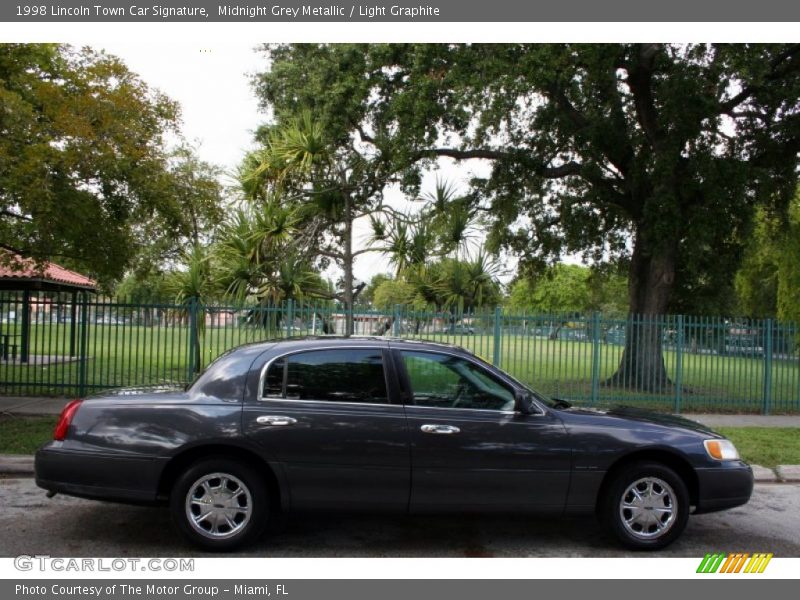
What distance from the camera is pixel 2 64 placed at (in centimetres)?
1027

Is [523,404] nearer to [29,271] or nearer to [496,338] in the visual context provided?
[496,338]

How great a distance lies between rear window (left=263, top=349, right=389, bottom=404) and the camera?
17.8 feet

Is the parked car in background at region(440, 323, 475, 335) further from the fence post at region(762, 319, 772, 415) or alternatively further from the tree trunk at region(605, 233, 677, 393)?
the fence post at region(762, 319, 772, 415)

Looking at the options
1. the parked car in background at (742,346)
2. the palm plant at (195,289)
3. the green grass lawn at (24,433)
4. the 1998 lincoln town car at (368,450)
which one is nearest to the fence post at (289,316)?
the palm plant at (195,289)

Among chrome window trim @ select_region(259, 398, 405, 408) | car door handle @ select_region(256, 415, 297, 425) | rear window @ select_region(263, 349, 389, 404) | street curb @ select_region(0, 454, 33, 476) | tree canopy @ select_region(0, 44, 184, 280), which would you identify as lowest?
street curb @ select_region(0, 454, 33, 476)

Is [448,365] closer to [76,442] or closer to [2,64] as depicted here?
[76,442]

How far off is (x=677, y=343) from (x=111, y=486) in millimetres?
11249

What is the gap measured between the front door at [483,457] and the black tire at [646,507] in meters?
0.42

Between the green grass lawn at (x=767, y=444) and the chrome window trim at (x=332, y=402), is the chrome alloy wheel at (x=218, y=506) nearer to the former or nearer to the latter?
the chrome window trim at (x=332, y=402)

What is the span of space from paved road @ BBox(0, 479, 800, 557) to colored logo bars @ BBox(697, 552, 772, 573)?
0.49ft

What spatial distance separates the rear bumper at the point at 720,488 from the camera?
18.1 ft

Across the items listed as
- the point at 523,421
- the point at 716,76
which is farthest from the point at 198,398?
the point at 716,76

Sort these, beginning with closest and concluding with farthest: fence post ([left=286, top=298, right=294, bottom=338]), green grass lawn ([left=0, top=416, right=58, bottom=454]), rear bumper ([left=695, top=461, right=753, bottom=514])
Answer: rear bumper ([left=695, top=461, right=753, bottom=514]) < green grass lawn ([left=0, top=416, right=58, bottom=454]) < fence post ([left=286, top=298, right=294, bottom=338])

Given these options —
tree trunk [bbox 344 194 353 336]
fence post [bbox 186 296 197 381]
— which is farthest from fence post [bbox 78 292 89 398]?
tree trunk [bbox 344 194 353 336]
